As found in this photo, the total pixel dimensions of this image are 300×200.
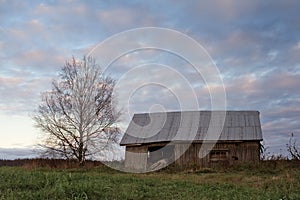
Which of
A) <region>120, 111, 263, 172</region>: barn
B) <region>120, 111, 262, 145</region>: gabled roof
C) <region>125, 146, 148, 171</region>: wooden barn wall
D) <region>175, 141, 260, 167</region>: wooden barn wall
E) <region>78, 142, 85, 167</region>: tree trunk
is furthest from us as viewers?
<region>78, 142, 85, 167</region>: tree trunk

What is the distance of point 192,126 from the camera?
3350 centimetres

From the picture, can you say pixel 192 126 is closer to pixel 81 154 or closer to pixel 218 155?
pixel 218 155

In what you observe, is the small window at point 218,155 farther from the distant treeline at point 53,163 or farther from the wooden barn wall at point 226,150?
the distant treeline at point 53,163

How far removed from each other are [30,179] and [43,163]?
24971 mm

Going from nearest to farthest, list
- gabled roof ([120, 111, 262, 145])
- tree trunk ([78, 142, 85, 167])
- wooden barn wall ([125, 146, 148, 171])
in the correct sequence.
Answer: gabled roof ([120, 111, 262, 145]) < wooden barn wall ([125, 146, 148, 171]) < tree trunk ([78, 142, 85, 167])

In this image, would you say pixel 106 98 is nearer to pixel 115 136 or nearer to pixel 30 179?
pixel 115 136

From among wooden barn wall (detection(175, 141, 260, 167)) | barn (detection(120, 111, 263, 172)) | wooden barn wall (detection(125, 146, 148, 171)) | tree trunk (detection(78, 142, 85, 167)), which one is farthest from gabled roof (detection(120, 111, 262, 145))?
tree trunk (detection(78, 142, 85, 167))

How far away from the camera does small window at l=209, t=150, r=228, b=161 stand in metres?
31.3

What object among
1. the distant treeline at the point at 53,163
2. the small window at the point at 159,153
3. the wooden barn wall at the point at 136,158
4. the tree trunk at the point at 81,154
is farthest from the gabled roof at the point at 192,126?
the tree trunk at the point at 81,154

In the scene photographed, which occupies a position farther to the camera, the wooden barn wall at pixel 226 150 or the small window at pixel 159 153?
the small window at pixel 159 153

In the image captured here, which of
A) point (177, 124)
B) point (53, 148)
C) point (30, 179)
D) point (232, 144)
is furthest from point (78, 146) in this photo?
point (30, 179)

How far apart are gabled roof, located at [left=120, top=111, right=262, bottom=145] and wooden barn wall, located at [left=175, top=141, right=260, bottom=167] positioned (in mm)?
537

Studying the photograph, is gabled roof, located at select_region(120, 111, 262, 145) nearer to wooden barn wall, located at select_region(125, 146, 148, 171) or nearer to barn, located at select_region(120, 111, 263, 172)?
barn, located at select_region(120, 111, 263, 172)

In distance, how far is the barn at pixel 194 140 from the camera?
3108 cm
